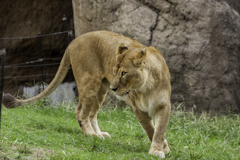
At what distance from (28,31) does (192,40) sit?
3.90 meters

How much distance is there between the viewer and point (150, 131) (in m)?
3.93

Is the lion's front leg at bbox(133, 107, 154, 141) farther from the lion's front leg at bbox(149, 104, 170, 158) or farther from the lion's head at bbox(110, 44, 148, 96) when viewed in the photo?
the lion's head at bbox(110, 44, 148, 96)

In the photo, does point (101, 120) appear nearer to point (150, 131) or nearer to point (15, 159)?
point (150, 131)

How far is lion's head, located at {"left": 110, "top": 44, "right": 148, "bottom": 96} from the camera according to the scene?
3.42 metres

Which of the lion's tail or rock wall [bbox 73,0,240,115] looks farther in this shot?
rock wall [bbox 73,0,240,115]

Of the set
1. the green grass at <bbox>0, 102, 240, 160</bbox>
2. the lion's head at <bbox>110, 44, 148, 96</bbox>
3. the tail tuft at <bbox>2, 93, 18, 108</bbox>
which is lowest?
the green grass at <bbox>0, 102, 240, 160</bbox>

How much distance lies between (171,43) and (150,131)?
2705mm

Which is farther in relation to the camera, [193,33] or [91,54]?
[193,33]

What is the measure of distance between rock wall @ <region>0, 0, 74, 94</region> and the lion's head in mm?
4479

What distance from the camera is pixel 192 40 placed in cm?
611

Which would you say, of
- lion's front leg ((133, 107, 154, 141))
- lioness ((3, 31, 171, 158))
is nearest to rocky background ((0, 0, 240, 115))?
lioness ((3, 31, 171, 158))

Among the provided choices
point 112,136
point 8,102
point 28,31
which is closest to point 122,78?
point 112,136

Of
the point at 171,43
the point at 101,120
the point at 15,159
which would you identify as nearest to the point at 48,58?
the point at 101,120

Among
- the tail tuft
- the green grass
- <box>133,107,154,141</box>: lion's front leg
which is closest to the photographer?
the green grass
